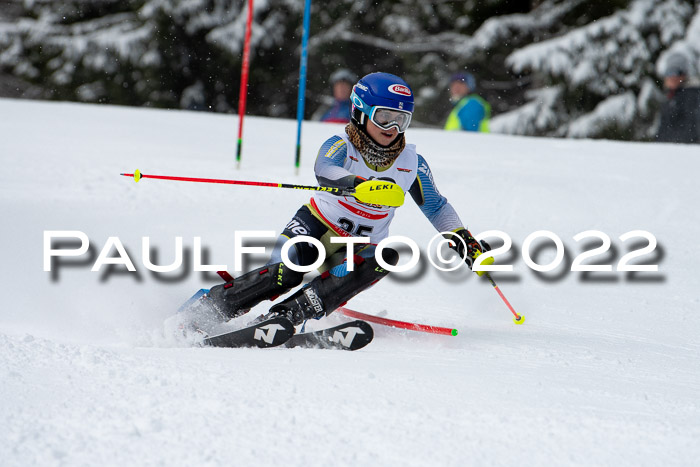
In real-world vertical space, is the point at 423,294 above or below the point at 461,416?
below

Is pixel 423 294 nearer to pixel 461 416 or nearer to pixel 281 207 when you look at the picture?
pixel 281 207

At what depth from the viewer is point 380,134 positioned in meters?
3.61

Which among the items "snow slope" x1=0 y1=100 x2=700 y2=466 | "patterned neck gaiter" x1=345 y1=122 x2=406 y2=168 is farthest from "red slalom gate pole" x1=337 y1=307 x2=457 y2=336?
"patterned neck gaiter" x1=345 y1=122 x2=406 y2=168

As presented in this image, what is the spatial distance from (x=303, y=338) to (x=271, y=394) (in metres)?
1.15

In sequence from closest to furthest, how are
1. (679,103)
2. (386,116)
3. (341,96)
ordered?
(386,116) → (679,103) → (341,96)

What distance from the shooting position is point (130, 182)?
6828 mm

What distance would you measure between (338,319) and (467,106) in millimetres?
5731

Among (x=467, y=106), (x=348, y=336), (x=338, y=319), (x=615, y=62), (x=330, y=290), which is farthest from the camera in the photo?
(x=615, y=62)

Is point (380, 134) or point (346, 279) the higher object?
point (380, 134)

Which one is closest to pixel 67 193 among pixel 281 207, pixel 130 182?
pixel 130 182

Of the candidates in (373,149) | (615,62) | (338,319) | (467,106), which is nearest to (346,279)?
(373,149)

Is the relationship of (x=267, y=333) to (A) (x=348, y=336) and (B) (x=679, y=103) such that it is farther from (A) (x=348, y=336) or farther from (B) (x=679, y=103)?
(B) (x=679, y=103)

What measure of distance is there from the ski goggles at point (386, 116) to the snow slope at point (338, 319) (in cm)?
101

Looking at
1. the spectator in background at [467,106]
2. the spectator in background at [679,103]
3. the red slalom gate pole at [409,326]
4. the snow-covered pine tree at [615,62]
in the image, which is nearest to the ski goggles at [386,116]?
the red slalom gate pole at [409,326]
